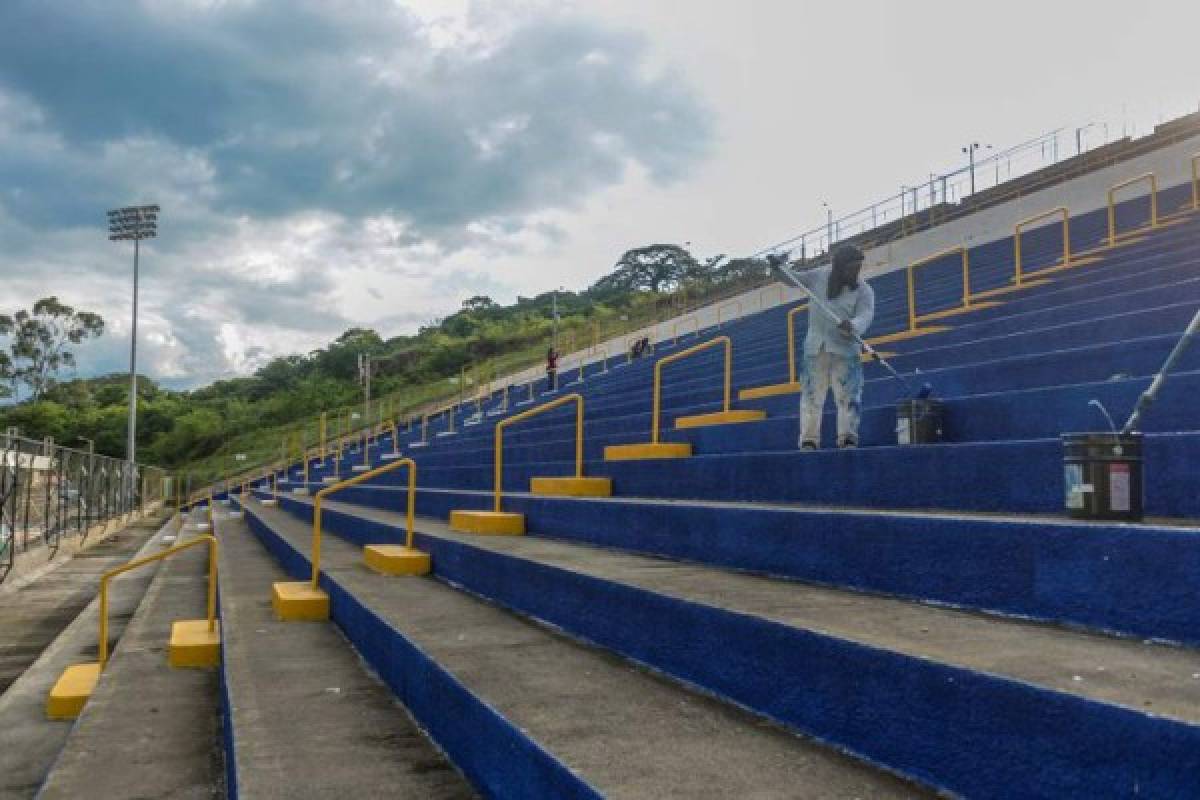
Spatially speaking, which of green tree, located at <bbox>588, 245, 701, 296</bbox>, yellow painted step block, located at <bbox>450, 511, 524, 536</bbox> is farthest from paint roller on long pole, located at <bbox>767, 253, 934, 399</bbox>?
green tree, located at <bbox>588, 245, 701, 296</bbox>

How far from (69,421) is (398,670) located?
2891 inches

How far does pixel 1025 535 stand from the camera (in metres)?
2.78

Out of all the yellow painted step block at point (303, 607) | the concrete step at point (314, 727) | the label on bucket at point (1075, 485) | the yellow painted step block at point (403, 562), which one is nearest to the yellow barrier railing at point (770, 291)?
the yellow painted step block at point (403, 562)

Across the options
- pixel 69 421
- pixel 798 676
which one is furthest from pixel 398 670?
pixel 69 421

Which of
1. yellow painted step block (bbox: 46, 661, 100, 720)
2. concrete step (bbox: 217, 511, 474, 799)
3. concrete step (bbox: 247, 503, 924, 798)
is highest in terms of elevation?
concrete step (bbox: 247, 503, 924, 798)

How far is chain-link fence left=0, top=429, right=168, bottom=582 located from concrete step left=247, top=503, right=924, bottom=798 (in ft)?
39.0

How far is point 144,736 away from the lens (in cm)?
460

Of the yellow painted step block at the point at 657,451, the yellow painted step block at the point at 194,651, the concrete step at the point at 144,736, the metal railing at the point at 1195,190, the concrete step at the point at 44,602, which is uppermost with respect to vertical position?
the metal railing at the point at 1195,190

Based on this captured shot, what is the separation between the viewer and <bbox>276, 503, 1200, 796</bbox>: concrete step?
177 cm

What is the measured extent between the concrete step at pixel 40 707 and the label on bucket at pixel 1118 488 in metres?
5.53

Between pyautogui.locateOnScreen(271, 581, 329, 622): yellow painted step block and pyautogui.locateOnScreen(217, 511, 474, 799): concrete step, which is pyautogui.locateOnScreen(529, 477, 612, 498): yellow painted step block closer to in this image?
pyautogui.locateOnScreen(271, 581, 329, 622): yellow painted step block

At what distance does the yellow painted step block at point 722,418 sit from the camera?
26.4 feet

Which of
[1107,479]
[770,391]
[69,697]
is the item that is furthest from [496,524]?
[1107,479]

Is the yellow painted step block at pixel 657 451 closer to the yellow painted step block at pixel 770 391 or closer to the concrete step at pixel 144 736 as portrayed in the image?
the yellow painted step block at pixel 770 391
